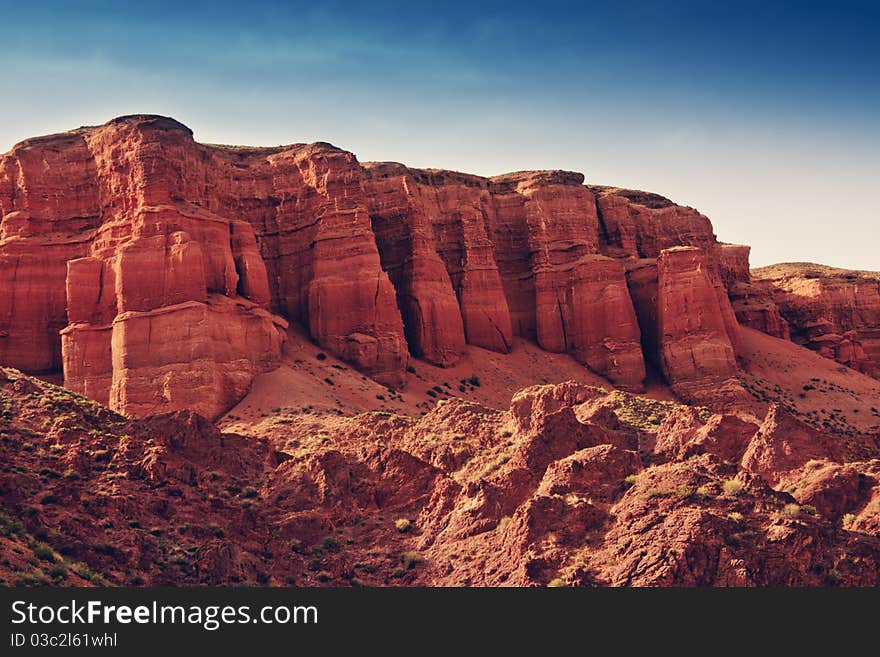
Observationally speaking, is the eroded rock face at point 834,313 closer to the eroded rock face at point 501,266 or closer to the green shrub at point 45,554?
the eroded rock face at point 501,266

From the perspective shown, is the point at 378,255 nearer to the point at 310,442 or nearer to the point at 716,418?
the point at 310,442

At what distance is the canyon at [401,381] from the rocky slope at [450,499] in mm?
117

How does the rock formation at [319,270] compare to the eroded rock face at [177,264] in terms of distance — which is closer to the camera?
the eroded rock face at [177,264]

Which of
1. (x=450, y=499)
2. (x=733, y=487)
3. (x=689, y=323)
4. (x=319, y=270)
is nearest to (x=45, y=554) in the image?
(x=450, y=499)

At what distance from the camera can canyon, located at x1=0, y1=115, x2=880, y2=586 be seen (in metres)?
37.3

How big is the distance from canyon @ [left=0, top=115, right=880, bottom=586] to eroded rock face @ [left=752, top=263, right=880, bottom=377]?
11.2 inches

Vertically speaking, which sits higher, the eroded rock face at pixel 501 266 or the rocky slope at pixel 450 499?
the eroded rock face at pixel 501 266

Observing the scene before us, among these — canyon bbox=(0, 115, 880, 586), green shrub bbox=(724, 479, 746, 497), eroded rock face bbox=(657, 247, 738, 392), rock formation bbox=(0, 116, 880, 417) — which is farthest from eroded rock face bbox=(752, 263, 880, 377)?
green shrub bbox=(724, 479, 746, 497)

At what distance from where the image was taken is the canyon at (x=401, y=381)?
37344 mm

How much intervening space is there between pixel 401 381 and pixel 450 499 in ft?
102

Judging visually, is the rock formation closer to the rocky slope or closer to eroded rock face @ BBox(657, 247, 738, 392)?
eroded rock face @ BBox(657, 247, 738, 392)

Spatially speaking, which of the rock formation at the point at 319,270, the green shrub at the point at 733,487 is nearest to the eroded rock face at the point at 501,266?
the rock formation at the point at 319,270

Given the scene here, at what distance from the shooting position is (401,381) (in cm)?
7525

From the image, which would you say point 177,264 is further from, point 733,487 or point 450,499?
point 733,487
